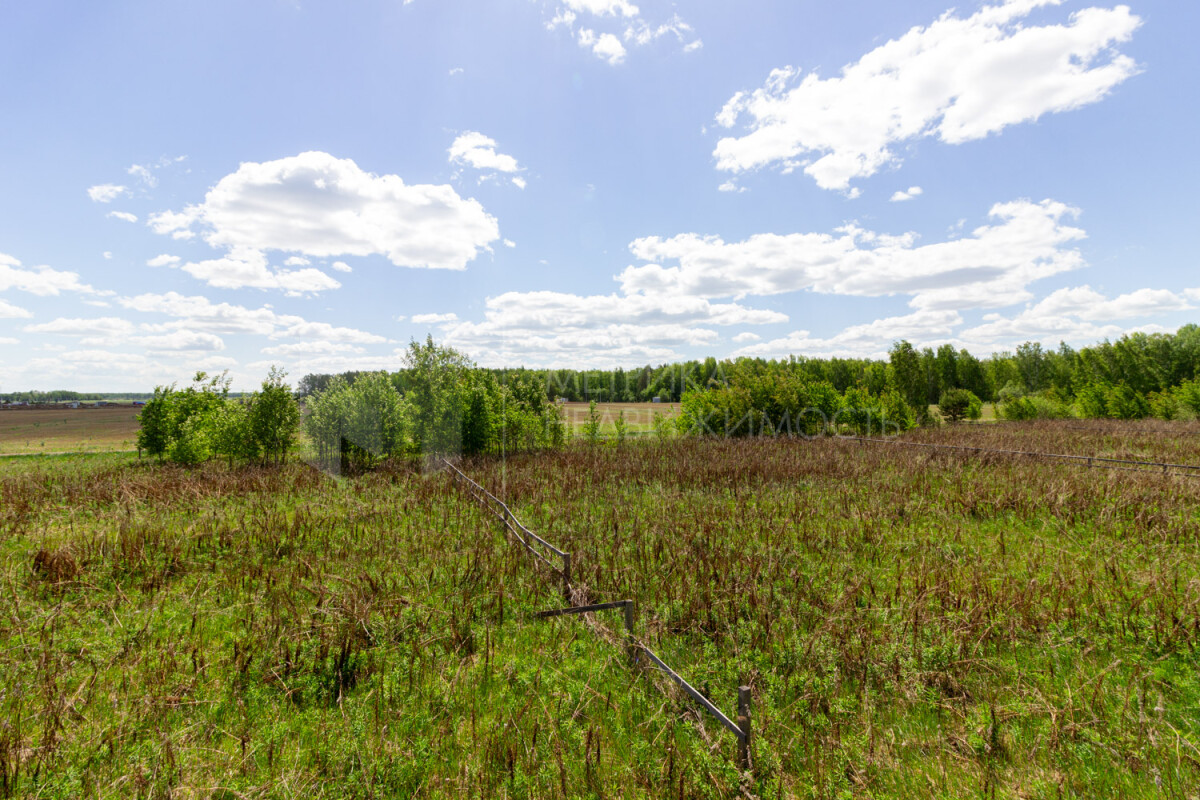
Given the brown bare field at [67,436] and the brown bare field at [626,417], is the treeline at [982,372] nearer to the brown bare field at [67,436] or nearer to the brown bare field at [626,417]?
the brown bare field at [626,417]

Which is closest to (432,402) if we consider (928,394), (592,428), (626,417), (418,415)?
(418,415)

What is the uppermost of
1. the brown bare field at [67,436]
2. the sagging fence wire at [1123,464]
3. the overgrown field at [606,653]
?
the brown bare field at [67,436]

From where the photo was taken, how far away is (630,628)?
4219 mm

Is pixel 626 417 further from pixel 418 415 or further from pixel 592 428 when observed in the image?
pixel 418 415

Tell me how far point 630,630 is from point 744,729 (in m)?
1.45

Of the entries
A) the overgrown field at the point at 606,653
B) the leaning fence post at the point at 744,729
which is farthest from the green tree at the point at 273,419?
the leaning fence post at the point at 744,729

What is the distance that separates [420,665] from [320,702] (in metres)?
0.78

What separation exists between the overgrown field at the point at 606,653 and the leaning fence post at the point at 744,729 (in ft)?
0.43

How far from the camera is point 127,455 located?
22.1 m

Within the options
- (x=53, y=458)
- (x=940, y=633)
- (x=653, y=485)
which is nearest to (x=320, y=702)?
(x=940, y=633)

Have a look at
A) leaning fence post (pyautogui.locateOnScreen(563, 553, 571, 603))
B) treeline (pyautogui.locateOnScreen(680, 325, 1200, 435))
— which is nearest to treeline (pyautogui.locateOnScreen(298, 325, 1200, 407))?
treeline (pyautogui.locateOnScreen(680, 325, 1200, 435))

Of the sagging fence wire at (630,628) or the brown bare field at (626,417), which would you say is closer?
the sagging fence wire at (630,628)

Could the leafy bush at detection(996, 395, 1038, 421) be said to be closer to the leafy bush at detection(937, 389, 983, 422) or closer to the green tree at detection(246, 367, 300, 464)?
the leafy bush at detection(937, 389, 983, 422)

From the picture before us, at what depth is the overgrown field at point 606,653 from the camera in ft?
10.2
